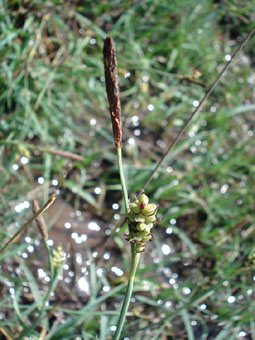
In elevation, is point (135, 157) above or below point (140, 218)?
below

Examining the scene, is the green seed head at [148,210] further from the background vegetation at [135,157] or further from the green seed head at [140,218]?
the background vegetation at [135,157]

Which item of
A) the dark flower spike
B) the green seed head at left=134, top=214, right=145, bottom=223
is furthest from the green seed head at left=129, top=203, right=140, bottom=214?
the dark flower spike

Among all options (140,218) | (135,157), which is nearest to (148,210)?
(140,218)

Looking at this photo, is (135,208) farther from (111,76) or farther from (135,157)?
(135,157)

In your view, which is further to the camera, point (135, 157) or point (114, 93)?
point (135, 157)

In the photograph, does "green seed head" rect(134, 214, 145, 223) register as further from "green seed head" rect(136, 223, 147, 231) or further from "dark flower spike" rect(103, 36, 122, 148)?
"dark flower spike" rect(103, 36, 122, 148)

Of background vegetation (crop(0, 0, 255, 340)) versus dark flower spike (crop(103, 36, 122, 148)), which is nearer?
dark flower spike (crop(103, 36, 122, 148))

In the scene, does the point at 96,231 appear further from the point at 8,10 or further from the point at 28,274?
the point at 8,10

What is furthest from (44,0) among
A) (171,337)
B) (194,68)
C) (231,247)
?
(171,337)

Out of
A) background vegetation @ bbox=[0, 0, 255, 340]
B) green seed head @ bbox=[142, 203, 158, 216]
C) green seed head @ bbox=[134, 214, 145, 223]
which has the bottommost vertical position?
background vegetation @ bbox=[0, 0, 255, 340]
